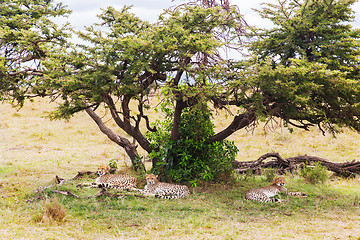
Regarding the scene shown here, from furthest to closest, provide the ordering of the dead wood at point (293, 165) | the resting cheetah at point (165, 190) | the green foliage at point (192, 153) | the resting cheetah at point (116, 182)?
the dead wood at point (293, 165) → the green foliage at point (192, 153) → the resting cheetah at point (116, 182) → the resting cheetah at point (165, 190)

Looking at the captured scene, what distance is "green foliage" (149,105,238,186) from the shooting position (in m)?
10.7

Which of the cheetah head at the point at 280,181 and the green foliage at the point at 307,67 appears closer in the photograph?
the green foliage at the point at 307,67

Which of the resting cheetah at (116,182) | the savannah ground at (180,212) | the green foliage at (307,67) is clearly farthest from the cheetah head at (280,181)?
the resting cheetah at (116,182)

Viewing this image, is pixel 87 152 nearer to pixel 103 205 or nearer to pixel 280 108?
pixel 103 205

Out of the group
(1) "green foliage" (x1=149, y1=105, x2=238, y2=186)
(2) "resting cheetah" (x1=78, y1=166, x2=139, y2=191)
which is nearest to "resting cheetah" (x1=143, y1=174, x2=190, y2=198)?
(2) "resting cheetah" (x1=78, y1=166, x2=139, y2=191)

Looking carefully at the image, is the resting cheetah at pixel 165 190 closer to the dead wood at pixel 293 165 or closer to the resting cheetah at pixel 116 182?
the resting cheetah at pixel 116 182

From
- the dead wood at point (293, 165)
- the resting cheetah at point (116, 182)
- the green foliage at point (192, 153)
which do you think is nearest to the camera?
the resting cheetah at point (116, 182)

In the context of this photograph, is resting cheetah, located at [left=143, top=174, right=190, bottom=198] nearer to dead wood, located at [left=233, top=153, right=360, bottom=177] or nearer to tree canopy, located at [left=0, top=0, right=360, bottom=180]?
tree canopy, located at [left=0, top=0, right=360, bottom=180]

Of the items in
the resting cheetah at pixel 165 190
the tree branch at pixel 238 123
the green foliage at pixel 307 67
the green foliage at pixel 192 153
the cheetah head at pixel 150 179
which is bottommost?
the resting cheetah at pixel 165 190

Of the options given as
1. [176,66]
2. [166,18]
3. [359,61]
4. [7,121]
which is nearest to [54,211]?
[176,66]

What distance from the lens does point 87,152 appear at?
60.6ft

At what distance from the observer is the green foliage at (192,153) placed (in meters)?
10.7

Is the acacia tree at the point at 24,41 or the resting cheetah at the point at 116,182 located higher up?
the acacia tree at the point at 24,41

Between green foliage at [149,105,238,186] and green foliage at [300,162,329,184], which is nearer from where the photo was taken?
green foliage at [149,105,238,186]
